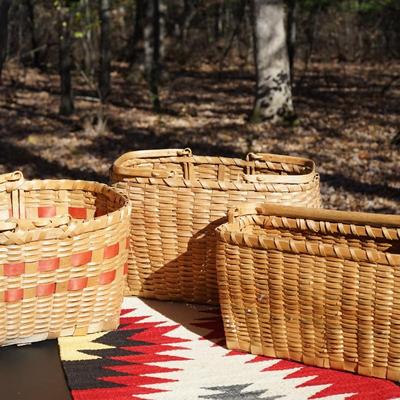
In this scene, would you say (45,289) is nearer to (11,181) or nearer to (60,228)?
(60,228)

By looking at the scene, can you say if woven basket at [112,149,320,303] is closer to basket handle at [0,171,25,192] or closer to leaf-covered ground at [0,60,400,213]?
basket handle at [0,171,25,192]

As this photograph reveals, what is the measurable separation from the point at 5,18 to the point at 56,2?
7.20 meters

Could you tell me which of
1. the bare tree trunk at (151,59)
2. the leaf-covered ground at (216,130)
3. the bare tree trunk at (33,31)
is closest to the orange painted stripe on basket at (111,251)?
the leaf-covered ground at (216,130)

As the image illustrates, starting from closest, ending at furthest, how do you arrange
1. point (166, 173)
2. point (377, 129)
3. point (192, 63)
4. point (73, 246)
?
point (73, 246) < point (166, 173) < point (377, 129) < point (192, 63)

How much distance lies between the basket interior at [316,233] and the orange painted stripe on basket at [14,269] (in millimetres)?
925

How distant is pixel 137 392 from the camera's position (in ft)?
9.02

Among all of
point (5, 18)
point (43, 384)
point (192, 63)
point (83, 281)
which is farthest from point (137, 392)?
point (192, 63)

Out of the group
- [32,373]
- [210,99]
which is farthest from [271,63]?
[32,373]

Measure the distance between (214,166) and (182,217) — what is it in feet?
2.27

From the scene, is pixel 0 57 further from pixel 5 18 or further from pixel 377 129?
pixel 377 129

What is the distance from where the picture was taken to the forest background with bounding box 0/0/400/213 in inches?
337

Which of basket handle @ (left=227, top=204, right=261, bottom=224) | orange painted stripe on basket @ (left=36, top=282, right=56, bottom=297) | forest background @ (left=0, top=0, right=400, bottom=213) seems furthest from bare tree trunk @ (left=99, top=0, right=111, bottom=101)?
orange painted stripe on basket @ (left=36, top=282, right=56, bottom=297)

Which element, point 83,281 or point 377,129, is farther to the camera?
point 377,129

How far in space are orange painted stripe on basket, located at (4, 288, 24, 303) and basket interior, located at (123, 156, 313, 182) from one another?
3.99 feet
